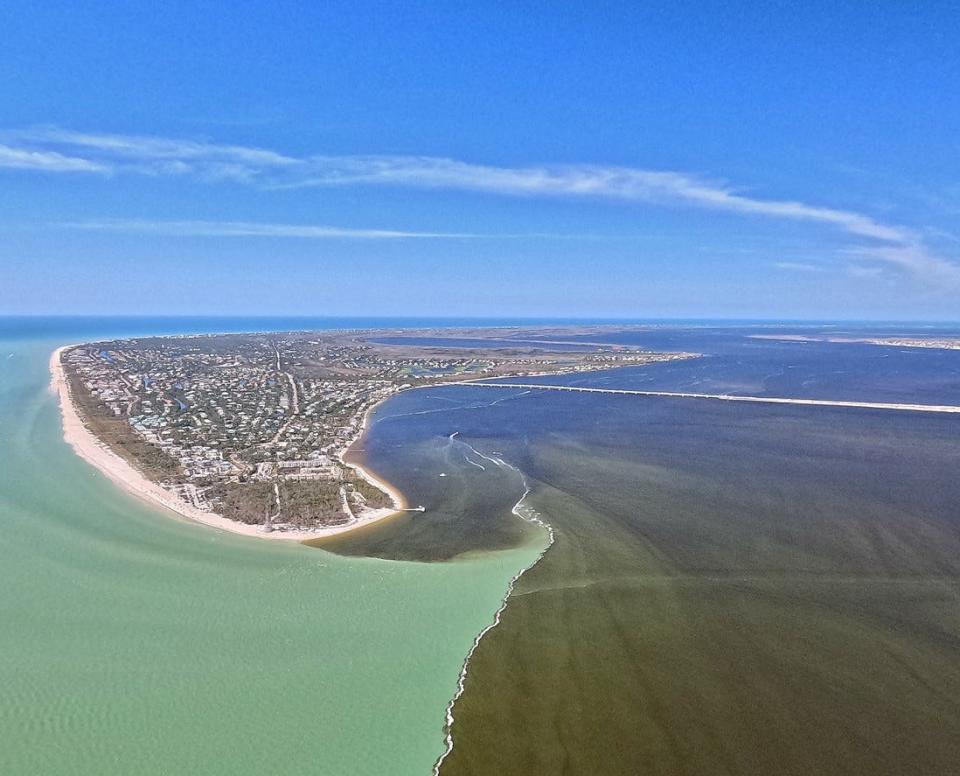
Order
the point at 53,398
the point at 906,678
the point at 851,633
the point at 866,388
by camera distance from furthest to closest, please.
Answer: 1. the point at 866,388
2. the point at 53,398
3. the point at 851,633
4. the point at 906,678

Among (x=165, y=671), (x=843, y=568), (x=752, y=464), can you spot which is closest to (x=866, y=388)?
(x=752, y=464)

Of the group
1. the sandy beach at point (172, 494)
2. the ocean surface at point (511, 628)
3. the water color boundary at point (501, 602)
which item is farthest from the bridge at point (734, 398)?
the water color boundary at point (501, 602)

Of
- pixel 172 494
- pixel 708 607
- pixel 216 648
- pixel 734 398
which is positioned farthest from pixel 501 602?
pixel 734 398

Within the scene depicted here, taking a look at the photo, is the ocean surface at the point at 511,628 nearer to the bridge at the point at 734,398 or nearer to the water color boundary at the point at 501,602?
the water color boundary at the point at 501,602

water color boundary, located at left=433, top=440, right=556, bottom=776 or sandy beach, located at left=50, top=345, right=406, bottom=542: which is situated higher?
sandy beach, located at left=50, top=345, right=406, bottom=542

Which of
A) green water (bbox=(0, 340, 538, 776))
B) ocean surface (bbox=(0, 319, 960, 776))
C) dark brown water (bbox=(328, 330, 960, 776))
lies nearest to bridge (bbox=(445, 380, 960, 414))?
dark brown water (bbox=(328, 330, 960, 776))

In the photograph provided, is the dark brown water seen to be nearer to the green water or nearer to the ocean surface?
the ocean surface

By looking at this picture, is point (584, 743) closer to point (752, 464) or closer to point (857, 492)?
point (857, 492)
